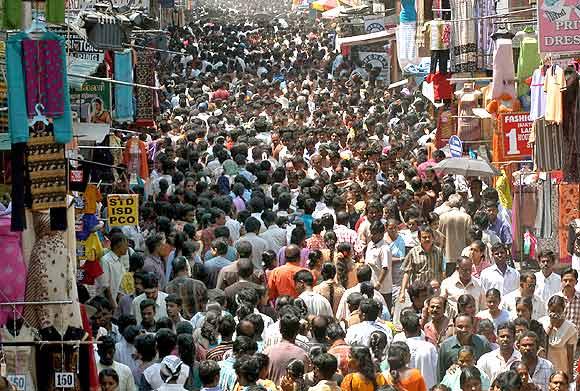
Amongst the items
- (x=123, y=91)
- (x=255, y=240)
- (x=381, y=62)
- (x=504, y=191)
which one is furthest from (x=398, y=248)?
(x=381, y=62)

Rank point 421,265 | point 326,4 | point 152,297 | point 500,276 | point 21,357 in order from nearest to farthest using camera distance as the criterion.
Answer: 1. point 21,357
2. point 152,297
3. point 500,276
4. point 421,265
5. point 326,4

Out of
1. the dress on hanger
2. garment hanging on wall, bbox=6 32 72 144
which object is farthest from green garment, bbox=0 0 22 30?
the dress on hanger

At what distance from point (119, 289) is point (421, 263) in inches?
117

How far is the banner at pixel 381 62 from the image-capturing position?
4254cm

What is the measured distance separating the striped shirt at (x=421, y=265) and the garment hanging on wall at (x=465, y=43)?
39.1 feet

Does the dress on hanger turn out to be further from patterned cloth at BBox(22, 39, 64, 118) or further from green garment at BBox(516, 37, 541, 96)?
green garment at BBox(516, 37, 541, 96)

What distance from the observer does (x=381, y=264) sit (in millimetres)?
16656

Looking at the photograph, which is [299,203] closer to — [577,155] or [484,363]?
[577,155]

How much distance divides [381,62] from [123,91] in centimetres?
2045

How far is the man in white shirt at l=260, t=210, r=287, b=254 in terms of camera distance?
1798 cm

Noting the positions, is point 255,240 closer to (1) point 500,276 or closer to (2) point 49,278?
(1) point 500,276

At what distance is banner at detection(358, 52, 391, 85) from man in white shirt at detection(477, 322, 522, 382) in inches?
1173

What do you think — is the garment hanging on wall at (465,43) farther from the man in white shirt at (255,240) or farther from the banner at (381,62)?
the banner at (381,62)

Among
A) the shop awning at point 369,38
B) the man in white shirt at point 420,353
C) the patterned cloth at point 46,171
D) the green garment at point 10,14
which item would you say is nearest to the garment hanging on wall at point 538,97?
the man in white shirt at point 420,353
